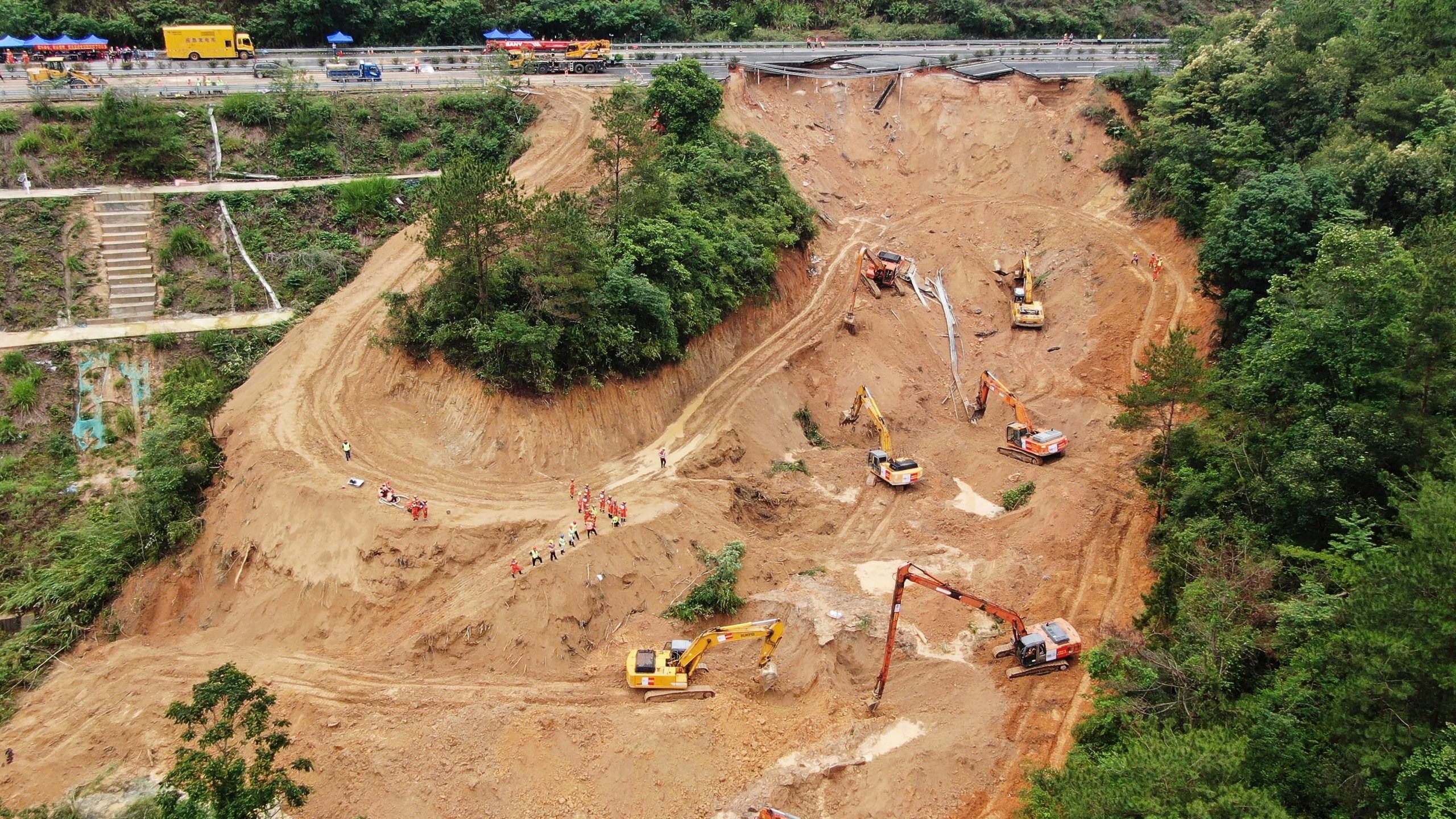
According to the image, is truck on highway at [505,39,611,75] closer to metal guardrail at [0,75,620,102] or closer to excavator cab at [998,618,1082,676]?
metal guardrail at [0,75,620,102]

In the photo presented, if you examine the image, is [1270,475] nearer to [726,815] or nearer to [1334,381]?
[1334,381]

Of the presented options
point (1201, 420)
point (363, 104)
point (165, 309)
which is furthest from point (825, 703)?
point (363, 104)

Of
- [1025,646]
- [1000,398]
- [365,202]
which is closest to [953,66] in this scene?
[1000,398]

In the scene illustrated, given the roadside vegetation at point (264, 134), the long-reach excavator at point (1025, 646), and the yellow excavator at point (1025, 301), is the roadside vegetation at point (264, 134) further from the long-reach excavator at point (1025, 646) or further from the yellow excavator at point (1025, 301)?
the long-reach excavator at point (1025, 646)

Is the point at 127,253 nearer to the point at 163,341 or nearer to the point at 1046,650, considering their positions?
the point at 163,341

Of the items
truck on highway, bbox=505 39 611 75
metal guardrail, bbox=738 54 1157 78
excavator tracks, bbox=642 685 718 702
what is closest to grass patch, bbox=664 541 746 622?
excavator tracks, bbox=642 685 718 702
